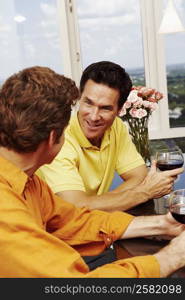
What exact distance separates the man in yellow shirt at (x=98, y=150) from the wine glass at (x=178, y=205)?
42 centimetres

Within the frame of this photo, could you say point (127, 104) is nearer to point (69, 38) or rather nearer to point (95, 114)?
point (95, 114)

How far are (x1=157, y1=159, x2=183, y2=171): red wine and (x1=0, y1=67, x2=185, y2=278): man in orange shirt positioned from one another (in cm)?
34

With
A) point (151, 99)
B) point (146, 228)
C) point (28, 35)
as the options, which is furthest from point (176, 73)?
point (146, 228)

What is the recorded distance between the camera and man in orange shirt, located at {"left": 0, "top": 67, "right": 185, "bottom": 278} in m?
0.92

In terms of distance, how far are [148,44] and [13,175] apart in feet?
11.1

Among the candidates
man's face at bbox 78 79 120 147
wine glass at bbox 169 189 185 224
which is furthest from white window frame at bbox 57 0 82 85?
wine glass at bbox 169 189 185 224

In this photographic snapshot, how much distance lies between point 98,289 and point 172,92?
3563 millimetres

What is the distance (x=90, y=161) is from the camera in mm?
2021

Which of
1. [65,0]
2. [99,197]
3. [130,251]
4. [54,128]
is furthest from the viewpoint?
[65,0]

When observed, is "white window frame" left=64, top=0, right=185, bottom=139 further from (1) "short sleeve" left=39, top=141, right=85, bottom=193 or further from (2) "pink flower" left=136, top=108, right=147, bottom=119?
(1) "short sleeve" left=39, top=141, right=85, bottom=193

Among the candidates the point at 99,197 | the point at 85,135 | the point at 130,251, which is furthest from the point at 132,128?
the point at 130,251

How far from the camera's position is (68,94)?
1.14 metres

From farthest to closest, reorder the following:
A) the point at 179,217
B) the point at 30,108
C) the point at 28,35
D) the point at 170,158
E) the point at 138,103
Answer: the point at 28,35 < the point at 138,103 < the point at 170,158 < the point at 179,217 < the point at 30,108

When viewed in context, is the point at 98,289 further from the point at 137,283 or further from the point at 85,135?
the point at 85,135
